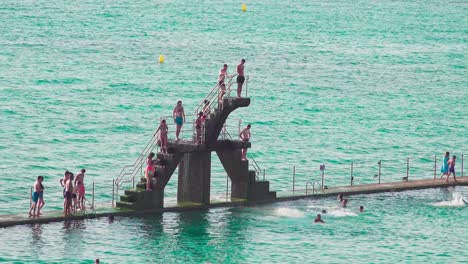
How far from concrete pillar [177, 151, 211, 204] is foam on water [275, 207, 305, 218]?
3.18 metres

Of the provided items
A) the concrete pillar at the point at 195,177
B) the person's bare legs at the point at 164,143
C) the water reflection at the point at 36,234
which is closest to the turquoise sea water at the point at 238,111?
the water reflection at the point at 36,234

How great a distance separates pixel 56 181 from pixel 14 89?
4180cm

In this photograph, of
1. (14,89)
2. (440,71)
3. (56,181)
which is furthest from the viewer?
(440,71)

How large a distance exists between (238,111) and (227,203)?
52.5 meters

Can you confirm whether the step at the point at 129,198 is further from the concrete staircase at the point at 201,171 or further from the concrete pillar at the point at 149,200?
the concrete pillar at the point at 149,200

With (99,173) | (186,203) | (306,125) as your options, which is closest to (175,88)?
(306,125)

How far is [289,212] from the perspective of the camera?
2108 inches

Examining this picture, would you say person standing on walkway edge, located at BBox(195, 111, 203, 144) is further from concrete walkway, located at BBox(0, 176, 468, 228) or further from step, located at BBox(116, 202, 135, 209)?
step, located at BBox(116, 202, 135, 209)

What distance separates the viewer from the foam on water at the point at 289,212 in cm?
5306

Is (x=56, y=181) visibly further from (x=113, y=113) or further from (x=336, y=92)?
(x=336, y=92)

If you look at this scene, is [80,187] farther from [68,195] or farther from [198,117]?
[198,117]

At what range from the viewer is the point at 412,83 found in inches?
5108

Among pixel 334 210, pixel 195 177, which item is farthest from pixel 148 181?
pixel 334 210

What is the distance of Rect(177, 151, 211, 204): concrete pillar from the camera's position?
174 ft
